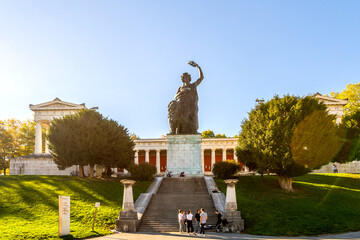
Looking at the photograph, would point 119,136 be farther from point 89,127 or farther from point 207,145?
point 207,145

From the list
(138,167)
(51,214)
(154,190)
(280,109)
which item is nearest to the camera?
(51,214)

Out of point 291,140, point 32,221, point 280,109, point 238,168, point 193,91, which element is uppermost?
point 193,91

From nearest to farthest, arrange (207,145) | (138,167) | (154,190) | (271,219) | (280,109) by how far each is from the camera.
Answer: (271,219), (154,190), (280,109), (138,167), (207,145)

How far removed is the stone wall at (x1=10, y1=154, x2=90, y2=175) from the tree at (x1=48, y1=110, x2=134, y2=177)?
2172 centimetres

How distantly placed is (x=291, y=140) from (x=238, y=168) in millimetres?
8718

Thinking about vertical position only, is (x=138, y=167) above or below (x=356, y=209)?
above

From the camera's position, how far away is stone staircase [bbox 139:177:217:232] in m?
23.5

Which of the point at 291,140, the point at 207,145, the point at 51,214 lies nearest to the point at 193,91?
the point at 291,140

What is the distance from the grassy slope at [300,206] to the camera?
868 inches

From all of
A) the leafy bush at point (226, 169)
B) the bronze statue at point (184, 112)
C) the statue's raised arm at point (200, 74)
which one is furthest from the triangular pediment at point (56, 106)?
the leafy bush at point (226, 169)

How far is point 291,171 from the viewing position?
32062mm

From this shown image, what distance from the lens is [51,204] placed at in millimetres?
28656

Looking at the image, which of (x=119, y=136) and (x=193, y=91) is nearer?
(x=193, y=91)

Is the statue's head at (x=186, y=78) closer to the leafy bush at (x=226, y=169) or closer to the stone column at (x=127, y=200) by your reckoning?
the leafy bush at (x=226, y=169)
